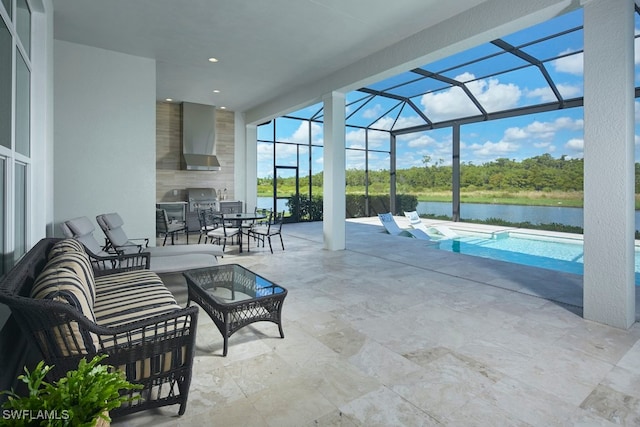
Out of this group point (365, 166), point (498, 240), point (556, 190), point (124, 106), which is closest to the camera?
point (124, 106)

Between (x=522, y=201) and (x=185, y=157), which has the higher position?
(x=185, y=157)

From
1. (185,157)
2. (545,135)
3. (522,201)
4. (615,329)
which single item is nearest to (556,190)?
(522,201)

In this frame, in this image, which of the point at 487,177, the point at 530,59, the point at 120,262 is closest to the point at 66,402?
the point at 120,262

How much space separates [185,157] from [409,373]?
328 inches

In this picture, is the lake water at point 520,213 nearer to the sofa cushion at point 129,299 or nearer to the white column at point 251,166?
the white column at point 251,166

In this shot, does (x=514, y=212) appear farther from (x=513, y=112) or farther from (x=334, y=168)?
(x=334, y=168)

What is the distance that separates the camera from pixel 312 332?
2992 millimetres

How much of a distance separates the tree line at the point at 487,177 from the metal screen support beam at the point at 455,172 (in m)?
0.15

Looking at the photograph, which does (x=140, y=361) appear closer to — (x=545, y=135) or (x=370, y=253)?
(x=370, y=253)

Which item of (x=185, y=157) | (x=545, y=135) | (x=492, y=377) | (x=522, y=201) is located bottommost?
(x=492, y=377)

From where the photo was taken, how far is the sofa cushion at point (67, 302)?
1533 mm

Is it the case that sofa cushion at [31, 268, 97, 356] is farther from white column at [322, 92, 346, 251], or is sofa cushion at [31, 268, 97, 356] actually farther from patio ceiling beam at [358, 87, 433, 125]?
patio ceiling beam at [358, 87, 433, 125]

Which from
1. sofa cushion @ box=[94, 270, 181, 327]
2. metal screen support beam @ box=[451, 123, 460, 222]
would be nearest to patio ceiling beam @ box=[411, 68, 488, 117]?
metal screen support beam @ box=[451, 123, 460, 222]

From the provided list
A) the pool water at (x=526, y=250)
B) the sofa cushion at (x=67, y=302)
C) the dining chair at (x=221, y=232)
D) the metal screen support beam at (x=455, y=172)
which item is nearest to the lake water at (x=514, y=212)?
the metal screen support beam at (x=455, y=172)
